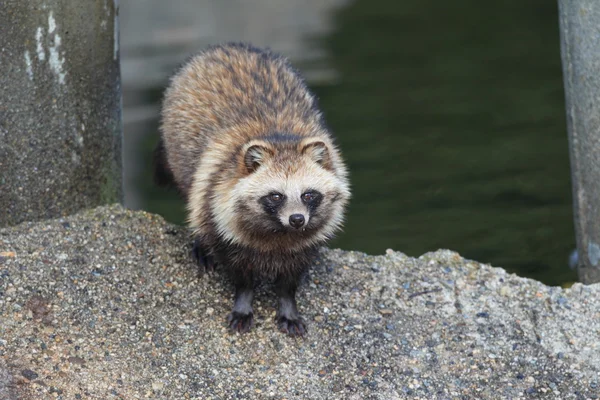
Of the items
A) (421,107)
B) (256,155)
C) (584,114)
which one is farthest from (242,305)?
(421,107)

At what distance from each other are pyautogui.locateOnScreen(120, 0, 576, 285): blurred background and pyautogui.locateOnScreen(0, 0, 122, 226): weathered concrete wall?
135 inches

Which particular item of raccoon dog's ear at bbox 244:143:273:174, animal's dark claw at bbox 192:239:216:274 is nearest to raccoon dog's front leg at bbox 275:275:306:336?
animal's dark claw at bbox 192:239:216:274

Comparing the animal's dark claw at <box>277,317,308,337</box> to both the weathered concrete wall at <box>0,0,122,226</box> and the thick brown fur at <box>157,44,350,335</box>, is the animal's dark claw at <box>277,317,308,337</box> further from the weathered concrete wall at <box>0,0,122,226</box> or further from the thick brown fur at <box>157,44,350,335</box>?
the weathered concrete wall at <box>0,0,122,226</box>

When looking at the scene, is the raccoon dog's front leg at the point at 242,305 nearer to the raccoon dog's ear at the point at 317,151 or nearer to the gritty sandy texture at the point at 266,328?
the gritty sandy texture at the point at 266,328

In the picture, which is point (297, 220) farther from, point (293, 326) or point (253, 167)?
point (293, 326)

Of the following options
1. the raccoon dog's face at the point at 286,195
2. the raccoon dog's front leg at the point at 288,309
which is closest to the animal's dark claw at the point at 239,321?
the raccoon dog's front leg at the point at 288,309

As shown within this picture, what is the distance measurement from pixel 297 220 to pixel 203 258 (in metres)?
1.15

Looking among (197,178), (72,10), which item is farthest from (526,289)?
(72,10)

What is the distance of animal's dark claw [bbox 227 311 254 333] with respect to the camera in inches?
225

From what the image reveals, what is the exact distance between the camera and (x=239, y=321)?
5727 millimetres

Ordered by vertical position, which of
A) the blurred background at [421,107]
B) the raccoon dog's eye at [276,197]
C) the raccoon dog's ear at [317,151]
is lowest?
the blurred background at [421,107]

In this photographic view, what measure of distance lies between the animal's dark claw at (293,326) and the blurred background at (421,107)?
3.24m

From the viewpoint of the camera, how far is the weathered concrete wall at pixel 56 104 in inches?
231

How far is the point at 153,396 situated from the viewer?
5.12 metres
